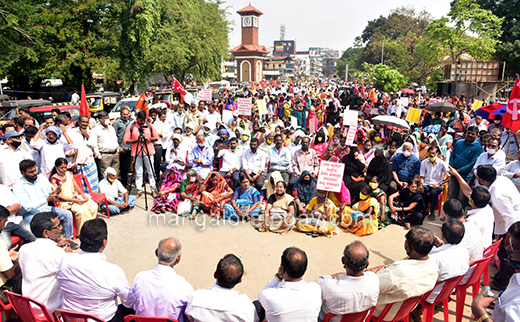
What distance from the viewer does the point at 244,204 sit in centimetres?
667

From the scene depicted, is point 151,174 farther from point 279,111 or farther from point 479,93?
point 479,93

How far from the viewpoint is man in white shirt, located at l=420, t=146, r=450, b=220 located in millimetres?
6630

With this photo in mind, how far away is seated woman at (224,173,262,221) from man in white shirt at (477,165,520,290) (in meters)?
3.80

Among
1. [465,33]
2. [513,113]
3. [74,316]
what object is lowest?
[74,316]

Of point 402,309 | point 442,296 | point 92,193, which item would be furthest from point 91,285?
point 92,193

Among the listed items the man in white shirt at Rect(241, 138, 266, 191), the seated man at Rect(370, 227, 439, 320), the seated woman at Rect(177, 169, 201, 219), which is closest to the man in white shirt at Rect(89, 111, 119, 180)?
the seated woman at Rect(177, 169, 201, 219)

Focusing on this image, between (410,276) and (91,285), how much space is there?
2786mm

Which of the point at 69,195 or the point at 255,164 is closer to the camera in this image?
the point at 69,195

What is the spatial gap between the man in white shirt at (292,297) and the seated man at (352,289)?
0.14 metres

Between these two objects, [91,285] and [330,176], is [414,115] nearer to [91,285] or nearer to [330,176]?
[330,176]

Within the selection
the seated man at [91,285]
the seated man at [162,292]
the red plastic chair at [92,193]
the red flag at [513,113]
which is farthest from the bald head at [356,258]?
the red plastic chair at [92,193]

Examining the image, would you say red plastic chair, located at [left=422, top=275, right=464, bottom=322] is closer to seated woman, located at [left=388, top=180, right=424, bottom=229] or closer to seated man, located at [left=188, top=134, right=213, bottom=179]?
seated woman, located at [left=388, top=180, right=424, bottom=229]

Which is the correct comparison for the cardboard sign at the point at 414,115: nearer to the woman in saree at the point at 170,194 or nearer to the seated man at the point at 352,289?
the woman in saree at the point at 170,194

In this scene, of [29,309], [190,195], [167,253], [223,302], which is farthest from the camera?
[190,195]
